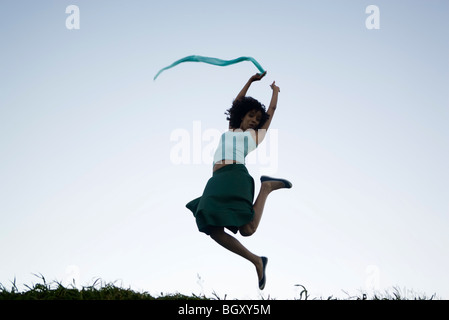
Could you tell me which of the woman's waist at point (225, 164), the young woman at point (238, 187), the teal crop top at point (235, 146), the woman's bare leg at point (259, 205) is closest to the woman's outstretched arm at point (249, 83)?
the young woman at point (238, 187)

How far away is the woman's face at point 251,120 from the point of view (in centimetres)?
531

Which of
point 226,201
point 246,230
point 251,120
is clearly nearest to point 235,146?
point 251,120

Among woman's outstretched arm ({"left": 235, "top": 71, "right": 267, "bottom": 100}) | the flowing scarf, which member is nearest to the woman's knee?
woman's outstretched arm ({"left": 235, "top": 71, "right": 267, "bottom": 100})

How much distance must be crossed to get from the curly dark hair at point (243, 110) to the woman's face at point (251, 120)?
0.04 metres

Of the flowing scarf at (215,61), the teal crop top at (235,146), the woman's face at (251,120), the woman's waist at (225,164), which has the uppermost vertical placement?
the flowing scarf at (215,61)

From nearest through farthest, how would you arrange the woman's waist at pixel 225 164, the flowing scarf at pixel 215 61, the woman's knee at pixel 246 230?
1. the woman's knee at pixel 246 230
2. the woman's waist at pixel 225 164
3. the flowing scarf at pixel 215 61

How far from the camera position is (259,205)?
196 inches

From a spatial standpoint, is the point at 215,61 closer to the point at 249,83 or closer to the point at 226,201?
the point at 249,83

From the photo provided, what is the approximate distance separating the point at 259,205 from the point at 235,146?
2.31ft

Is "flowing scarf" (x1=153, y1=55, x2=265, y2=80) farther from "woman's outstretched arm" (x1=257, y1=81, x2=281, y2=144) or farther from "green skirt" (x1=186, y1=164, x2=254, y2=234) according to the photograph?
"green skirt" (x1=186, y1=164, x2=254, y2=234)

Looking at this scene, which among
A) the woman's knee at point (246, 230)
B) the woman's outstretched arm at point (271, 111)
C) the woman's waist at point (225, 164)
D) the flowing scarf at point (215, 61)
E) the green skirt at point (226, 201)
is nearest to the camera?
the green skirt at point (226, 201)

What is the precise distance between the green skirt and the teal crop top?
121mm

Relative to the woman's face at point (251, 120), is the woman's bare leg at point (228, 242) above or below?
below

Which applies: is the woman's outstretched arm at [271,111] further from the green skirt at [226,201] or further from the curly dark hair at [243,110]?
the green skirt at [226,201]
